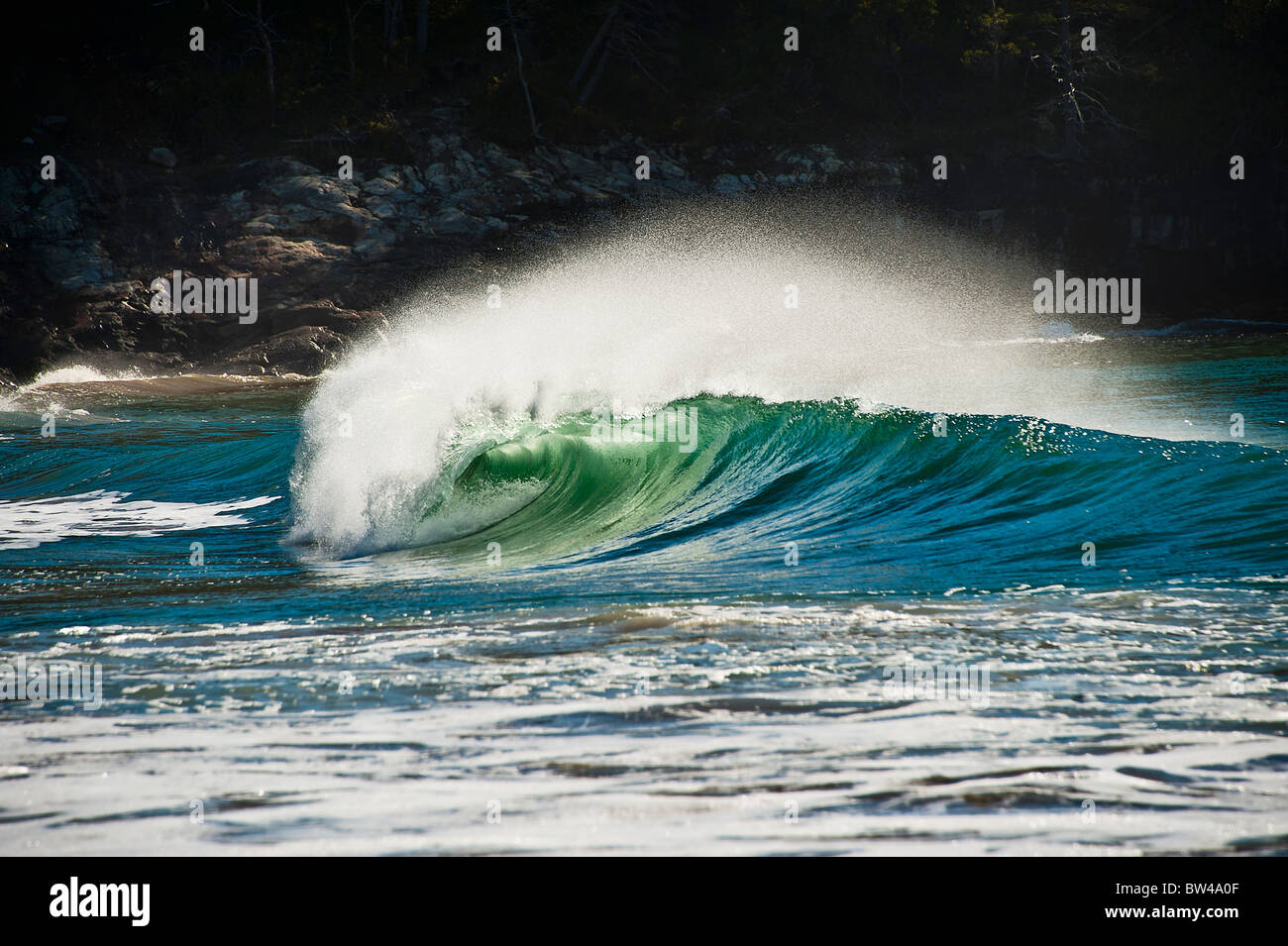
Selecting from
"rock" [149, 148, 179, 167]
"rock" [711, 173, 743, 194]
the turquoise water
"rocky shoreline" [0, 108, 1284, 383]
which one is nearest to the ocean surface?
the turquoise water

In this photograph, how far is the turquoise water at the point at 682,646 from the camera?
3.49 meters

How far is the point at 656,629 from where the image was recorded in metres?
5.59

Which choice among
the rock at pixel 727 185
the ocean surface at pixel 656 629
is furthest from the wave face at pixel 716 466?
the rock at pixel 727 185

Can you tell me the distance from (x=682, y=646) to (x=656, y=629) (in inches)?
13.5

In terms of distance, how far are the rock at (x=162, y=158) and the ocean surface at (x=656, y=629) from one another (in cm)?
2227

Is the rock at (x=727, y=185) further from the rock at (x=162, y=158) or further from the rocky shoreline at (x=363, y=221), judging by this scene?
the rock at (x=162, y=158)

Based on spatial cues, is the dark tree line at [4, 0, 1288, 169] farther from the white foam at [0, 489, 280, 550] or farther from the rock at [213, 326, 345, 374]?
the white foam at [0, 489, 280, 550]

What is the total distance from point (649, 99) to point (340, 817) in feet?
128

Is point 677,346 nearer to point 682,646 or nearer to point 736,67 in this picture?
point 682,646

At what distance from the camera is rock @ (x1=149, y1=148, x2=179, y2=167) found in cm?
3353

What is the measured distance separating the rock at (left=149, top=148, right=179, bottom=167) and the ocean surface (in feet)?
73.1

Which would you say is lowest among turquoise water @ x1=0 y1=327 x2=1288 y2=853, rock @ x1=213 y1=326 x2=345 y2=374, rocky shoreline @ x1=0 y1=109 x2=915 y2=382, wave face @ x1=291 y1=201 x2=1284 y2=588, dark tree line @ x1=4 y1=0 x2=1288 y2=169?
turquoise water @ x1=0 y1=327 x2=1288 y2=853
